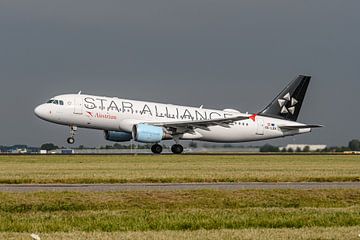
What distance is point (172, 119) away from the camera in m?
71.1

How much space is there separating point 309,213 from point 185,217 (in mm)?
3578

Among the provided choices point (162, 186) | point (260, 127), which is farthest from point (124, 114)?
point (162, 186)

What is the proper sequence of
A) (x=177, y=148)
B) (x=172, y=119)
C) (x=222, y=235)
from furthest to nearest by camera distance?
(x=177, y=148) < (x=172, y=119) < (x=222, y=235)

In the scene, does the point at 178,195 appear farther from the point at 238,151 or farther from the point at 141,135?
the point at 238,151

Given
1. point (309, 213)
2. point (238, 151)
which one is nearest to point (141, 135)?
point (238, 151)

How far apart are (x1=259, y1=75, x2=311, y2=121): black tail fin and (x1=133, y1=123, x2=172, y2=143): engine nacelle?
14521 mm

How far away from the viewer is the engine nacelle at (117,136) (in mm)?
70688

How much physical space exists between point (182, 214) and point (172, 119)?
162ft

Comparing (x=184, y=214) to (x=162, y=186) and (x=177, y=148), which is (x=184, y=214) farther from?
(x=177, y=148)

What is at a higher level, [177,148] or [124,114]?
[124,114]

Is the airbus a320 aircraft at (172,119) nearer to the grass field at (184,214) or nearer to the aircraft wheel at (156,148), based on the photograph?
the aircraft wheel at (156,148)

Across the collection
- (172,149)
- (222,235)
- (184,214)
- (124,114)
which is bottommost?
(222,235)

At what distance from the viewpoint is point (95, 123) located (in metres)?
67.1

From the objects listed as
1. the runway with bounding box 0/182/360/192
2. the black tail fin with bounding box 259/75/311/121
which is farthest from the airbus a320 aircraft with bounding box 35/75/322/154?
the runway with bounding box 0/182/360/192
